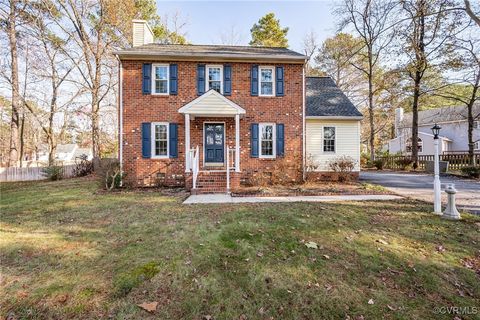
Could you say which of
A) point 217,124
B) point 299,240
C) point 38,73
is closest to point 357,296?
point 299,240

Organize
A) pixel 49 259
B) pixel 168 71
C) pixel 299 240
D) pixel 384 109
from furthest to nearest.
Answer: pixel 384 109, pixel 168 71, pixel 299 240, pixel 49 259

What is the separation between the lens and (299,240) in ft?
15.9

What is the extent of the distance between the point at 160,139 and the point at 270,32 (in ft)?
67.4

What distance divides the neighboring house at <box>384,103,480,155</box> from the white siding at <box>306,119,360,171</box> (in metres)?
19.2

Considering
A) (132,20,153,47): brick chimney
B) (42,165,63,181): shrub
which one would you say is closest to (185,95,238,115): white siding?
(132,20,153,47): brick chimney

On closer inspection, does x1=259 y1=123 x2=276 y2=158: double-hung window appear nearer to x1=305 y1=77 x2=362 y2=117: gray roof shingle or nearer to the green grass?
x1=305 y1=77 x2=362 y2=117: gray roof shingle

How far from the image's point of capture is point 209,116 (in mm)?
11586

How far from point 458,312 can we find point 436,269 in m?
0.97

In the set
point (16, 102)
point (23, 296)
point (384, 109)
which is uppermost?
point (384, 109)

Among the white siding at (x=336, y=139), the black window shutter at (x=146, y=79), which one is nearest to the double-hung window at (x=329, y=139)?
the white siding at (x=336, y=139)

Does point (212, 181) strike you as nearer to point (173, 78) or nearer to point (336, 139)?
Answer: point (173, 78)

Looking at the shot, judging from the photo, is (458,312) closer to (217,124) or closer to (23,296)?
(23,296)

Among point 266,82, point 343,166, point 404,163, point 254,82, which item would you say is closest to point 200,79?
point 254,82

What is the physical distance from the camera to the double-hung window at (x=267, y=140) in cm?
1209
